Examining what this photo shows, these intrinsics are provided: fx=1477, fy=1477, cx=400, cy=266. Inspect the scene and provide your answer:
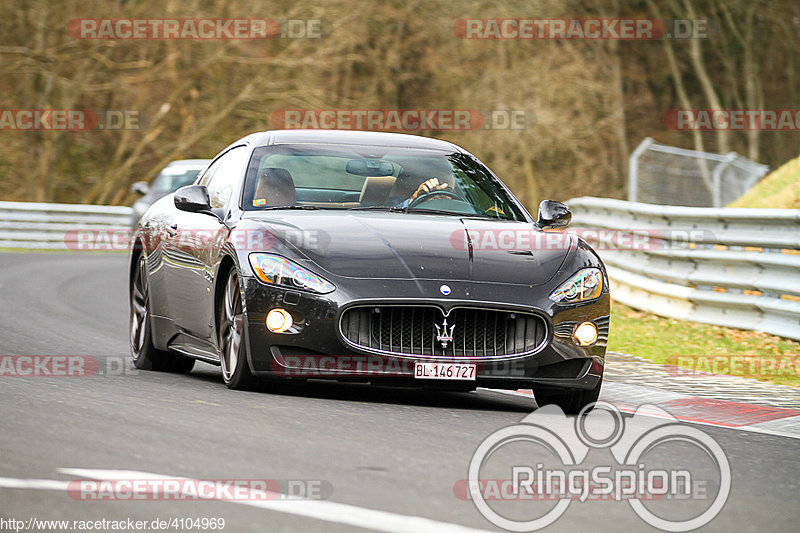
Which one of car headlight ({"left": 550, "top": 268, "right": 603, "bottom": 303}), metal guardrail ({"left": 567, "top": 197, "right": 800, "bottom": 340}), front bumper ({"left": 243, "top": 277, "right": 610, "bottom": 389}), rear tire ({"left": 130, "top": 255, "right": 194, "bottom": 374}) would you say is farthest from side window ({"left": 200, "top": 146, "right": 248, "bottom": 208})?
metal guardrail ({"left": 567, "top": 197, "right": 800, "bottom": 340})

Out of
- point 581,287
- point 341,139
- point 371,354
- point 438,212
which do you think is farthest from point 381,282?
point 341,139

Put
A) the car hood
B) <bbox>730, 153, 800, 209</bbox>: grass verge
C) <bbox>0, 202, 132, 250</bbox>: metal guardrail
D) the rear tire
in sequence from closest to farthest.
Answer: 1. the car hood
2. the rear tire
3. <bbox>730, 153, 800, 209</bbox>: grass verge
4. <bbox>0, 202, 132, 250</bbox>: metal guardrail

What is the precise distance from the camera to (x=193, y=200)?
28.1 ft

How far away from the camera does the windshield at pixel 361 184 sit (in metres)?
8.66

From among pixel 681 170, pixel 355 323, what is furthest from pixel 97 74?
pixel 355 323

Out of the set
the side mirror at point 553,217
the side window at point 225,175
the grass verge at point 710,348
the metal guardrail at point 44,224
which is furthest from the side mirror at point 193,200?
the metal guardrail at point 44,224

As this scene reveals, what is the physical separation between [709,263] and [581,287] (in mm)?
6747

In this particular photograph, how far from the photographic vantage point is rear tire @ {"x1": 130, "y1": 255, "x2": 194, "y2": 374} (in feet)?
31.5

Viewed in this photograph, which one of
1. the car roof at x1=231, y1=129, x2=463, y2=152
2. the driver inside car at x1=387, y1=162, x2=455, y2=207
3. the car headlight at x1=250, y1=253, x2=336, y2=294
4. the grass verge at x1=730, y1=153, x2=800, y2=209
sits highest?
the car roof at x1=231, y1=129, x2=463, y2=152

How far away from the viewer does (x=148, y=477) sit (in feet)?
17.2

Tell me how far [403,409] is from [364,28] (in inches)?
1150

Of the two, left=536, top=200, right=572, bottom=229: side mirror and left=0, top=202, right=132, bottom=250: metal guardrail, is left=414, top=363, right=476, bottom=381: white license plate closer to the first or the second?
left=536, top=200, right=572, bottom=229: side mirror

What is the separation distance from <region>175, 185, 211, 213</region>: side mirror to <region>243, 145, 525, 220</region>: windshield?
0.81 feet

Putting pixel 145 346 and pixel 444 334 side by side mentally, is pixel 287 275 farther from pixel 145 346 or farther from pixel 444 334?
pixel 145 346
